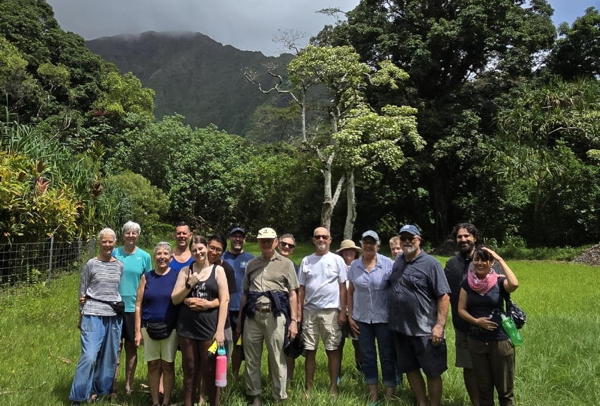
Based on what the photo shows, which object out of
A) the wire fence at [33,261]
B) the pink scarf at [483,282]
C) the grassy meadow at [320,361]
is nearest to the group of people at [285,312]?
the pink scarf at [483,282]

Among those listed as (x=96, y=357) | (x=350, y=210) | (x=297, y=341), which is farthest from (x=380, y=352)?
(x=350, y=210)

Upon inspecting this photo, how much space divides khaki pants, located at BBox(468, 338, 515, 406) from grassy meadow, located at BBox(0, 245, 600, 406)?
0.75 m

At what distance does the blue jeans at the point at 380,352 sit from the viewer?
181 inches

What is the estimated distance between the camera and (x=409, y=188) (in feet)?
78.4

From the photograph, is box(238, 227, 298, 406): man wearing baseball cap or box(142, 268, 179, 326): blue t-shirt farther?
box(238, 227, 298, 406): man wearing baseball cap

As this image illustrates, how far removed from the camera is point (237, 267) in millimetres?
5148

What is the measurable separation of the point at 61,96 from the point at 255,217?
559 inches

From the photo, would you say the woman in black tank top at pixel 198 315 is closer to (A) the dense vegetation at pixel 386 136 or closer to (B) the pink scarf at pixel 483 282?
(B) the pink scarf at pixel 483 282

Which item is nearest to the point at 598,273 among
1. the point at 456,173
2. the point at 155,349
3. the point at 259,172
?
the point at 456,173

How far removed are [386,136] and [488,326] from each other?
15180mm

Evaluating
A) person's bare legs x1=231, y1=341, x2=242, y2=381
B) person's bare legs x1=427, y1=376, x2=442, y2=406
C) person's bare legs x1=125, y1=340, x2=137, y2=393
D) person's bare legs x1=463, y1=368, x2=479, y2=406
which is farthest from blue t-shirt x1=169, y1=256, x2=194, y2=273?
person's bare legs x1=463, y1=368, x2=479, y2=406

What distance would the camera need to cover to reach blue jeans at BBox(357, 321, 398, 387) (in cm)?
460

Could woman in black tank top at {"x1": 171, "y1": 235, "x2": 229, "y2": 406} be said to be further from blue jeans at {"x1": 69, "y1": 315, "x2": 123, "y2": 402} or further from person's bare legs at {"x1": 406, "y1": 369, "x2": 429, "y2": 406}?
person's bare legs at {"x1": 406, "y1": 369, "x2": 429, "y2": 406}

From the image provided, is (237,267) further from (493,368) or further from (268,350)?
(493,368)
